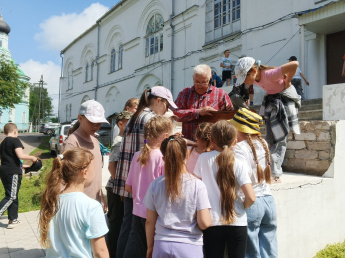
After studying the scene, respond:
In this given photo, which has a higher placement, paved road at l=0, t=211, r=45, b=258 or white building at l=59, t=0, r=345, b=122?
white building at l=59, t=0, r=345, b=122

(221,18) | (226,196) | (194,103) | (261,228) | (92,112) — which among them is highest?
(221,18)

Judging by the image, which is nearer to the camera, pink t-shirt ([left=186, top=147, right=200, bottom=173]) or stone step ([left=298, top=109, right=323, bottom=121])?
pink t-shirt ([left=186, top=147, right=200, bottom=173])

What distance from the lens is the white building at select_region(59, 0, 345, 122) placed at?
9836mm

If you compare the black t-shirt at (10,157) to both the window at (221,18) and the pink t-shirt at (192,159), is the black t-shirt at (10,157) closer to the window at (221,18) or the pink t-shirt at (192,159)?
the pink t-shirt at (192,159)

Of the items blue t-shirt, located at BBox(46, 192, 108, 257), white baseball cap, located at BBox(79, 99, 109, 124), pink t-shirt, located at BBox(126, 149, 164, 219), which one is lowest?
blue t-shirt, located at BBox(46, 192, 108, 257)

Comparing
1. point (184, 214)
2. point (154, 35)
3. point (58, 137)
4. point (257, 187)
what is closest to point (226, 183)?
point (184, 214)

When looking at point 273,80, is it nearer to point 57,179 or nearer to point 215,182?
point 215,182

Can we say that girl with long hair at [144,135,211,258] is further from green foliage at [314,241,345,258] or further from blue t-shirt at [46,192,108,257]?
green foliage at [314,241,345,258]

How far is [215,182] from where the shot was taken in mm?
2387

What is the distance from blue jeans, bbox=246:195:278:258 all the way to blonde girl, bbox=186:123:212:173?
63 cm

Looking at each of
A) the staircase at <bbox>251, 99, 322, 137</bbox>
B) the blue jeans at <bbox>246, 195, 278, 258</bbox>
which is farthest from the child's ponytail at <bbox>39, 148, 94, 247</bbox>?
the staircase at <bbox>251, 99, 322, 137</bbox>

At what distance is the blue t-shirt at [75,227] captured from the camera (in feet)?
6.40

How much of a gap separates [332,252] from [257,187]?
7.83ft

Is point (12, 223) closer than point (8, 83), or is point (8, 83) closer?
point (12, 223)
